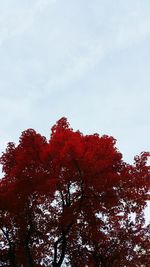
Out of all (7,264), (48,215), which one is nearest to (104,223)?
(48,215)

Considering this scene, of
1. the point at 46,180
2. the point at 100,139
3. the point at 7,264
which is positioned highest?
the point at 100,139

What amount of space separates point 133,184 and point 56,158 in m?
4.62

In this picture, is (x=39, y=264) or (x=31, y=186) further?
(x=39, y=264)

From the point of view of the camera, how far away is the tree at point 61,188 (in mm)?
23375

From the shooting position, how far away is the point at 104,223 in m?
28.6

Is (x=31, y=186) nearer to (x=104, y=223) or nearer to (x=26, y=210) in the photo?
(x=26, y=210)

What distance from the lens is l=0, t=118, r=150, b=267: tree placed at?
76.7ft

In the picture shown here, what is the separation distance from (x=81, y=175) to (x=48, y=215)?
14.4ft

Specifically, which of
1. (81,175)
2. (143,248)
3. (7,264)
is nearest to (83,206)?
(81,175)

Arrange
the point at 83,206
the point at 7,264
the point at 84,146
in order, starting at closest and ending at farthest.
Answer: the point at 84,146 → the point at 83,206 → the point at 7,264

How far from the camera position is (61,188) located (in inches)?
960

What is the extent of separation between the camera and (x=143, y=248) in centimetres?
3238

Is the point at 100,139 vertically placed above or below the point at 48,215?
above

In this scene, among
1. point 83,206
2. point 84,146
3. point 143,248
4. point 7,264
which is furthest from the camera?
point 143,248
